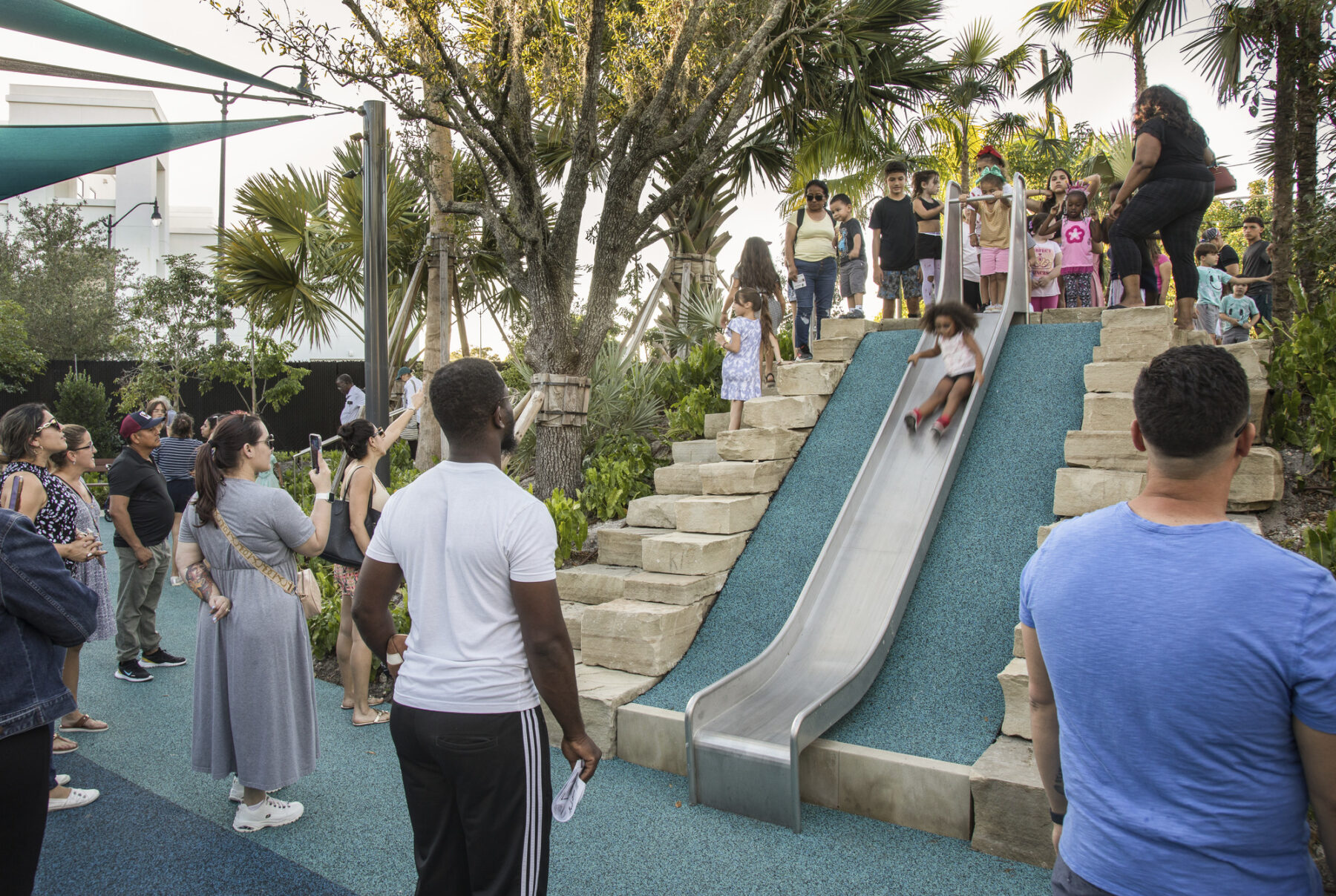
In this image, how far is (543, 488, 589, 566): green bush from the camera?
20.7ft

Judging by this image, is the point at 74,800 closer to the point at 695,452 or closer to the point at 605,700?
the point at 605,700

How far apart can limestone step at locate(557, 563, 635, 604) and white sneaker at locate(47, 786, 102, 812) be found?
2.77m

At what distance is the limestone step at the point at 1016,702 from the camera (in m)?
3.56

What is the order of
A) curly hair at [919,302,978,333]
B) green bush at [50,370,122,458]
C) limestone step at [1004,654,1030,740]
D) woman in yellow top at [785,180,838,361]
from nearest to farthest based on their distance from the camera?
1. limestone step at [1004,654,1030,740]
2. curly hair at [919,302,978,333]
3. woman in yellow top at [785,180,838,361]
4. green bush at [50,370,122,458]

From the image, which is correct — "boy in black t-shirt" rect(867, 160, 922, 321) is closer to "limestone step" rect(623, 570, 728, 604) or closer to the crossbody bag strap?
"limestone step" rect(623, 570, 728, 604)

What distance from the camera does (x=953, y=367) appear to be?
5.95 meters

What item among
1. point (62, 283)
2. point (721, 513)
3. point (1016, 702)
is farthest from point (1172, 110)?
point (62, 283)

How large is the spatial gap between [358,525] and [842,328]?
4518 mm

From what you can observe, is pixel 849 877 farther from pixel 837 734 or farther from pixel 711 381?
pixel 711 381

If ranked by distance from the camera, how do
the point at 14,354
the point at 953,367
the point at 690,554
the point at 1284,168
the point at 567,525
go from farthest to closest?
the point at 14,354 < the point at 1284,168 < the point at 567,525 < the point at 953,367 < the point at 690,554

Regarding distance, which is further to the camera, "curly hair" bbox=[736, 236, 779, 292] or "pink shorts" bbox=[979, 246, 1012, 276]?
"pink shorts" bbox=[979, 246, 1012, 276]

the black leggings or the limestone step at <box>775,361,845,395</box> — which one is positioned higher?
the black leggings

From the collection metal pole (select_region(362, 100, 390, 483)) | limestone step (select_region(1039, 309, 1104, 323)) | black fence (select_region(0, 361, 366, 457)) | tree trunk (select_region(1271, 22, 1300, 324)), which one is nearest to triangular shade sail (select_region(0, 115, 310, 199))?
metal pole (select_region(362, 100, 390, 483))

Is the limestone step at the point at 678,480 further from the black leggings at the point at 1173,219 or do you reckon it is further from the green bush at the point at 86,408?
the green bush at the point at 86,408
